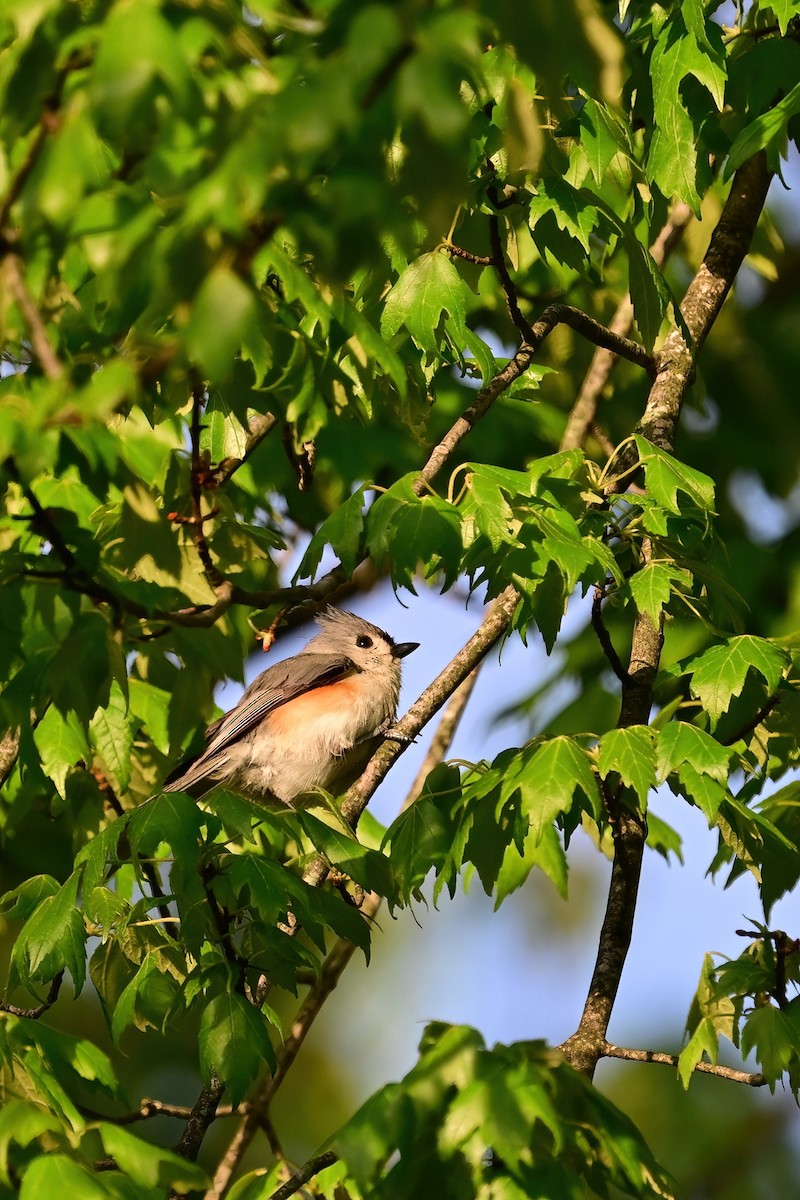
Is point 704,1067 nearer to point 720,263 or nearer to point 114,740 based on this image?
point 114,740

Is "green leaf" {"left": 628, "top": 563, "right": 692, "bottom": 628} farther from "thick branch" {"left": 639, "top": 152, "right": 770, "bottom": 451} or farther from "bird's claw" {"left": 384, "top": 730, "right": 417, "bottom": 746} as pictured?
"thick branch" {"left": 639, "top": 152, "right": 770, "bottom": 451}

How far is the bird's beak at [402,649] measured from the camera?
230 inches

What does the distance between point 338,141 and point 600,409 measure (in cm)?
405

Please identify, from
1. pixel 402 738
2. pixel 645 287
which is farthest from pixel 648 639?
pixel 645 287

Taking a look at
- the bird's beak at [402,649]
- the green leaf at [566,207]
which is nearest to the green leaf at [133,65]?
the green leaf at [566,207]

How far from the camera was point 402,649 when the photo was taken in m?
5.87

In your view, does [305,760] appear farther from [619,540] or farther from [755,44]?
[755,44]

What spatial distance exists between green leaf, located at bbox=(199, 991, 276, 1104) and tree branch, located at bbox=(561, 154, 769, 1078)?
821 mm

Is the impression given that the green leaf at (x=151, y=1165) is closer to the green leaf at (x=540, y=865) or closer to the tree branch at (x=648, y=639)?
the tree branch at (x=648, y=639)

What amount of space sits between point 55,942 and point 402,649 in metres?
2.99

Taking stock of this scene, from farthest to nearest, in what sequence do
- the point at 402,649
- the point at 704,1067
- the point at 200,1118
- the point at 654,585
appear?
the point at 402,649, the point at 200,1118, the point at 654,585, the point at 704,1067

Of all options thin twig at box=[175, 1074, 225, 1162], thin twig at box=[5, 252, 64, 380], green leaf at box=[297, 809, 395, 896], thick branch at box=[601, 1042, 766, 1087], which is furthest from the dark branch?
thin twig at box=[5, 252, 64, 380]

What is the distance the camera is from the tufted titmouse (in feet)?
17.4

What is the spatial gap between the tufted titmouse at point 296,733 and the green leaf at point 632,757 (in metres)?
2.38
